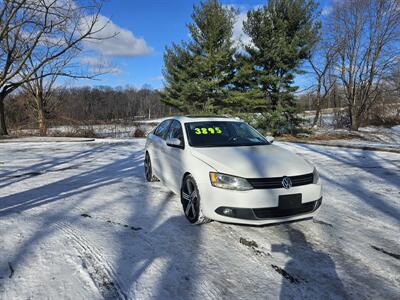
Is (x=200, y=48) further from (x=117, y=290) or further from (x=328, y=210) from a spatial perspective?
(x=117, y=290)

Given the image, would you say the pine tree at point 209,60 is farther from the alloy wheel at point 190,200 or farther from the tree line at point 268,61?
the alloy wheel at point 190,200

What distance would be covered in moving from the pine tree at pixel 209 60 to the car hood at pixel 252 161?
1750cm

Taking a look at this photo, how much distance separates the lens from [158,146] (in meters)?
5.35

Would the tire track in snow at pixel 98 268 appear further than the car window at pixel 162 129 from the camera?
No

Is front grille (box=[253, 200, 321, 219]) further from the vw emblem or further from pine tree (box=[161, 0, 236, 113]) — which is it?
pine tree (box=[161, 0, 236, 113])

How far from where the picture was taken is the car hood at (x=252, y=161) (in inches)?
129

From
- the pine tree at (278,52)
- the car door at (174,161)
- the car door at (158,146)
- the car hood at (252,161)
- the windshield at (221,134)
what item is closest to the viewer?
the car hood at (252,161)

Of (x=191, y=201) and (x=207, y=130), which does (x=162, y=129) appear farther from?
(x=191, y=201)

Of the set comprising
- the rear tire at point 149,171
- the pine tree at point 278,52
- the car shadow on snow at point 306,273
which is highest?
the pine tree at point 278,52

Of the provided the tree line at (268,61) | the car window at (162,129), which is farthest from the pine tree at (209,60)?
the car window at (162,129)

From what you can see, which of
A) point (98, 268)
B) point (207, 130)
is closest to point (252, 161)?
point (207, 130)

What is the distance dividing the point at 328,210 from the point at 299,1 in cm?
1917

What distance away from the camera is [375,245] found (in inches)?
127

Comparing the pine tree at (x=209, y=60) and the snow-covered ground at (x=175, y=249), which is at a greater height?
the pine tree at (x=209, y=60)
